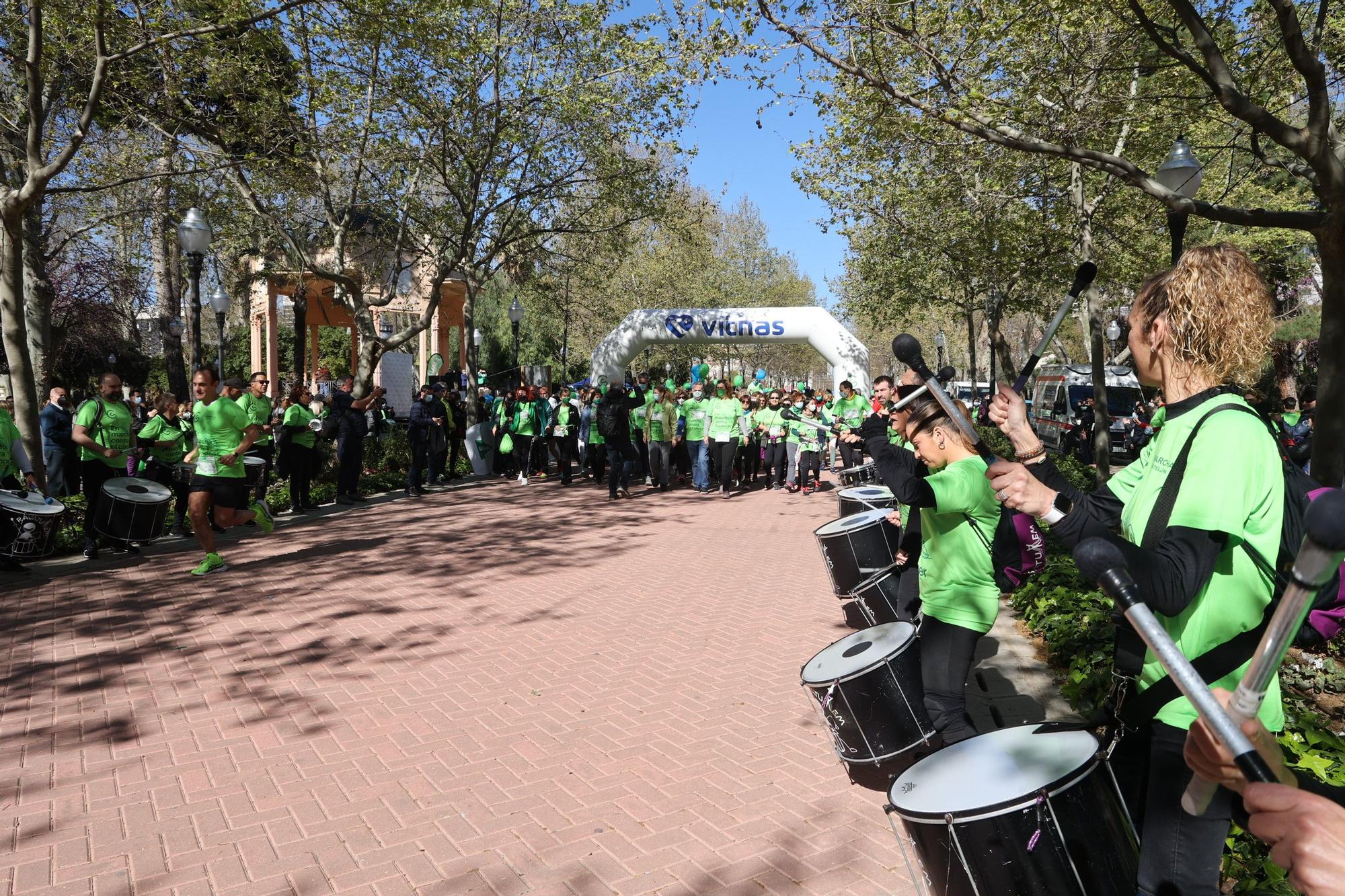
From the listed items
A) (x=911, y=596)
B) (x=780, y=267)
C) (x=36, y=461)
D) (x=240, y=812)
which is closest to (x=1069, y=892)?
(x=911, y=596)

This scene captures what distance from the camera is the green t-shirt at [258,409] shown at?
11.1 m

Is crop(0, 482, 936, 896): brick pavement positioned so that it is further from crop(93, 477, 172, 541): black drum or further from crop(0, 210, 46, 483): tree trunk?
crop(0, 210, 46, 483): tree trunk

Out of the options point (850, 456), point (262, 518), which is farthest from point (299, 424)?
point (850, 456)

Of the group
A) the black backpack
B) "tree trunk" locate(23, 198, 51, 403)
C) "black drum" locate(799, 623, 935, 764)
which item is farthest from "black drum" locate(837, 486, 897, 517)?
"tree trunk" locate(23, 198, 51, 403)

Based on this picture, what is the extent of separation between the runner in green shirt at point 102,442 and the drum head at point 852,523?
727 centimetres

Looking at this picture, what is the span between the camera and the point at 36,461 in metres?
9.79

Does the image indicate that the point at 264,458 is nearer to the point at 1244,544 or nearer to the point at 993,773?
the point at 993,773

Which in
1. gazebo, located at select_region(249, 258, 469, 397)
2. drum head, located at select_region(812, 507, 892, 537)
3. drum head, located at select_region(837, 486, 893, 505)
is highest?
gazebo, located at select_region(249, 258, 469, 397)

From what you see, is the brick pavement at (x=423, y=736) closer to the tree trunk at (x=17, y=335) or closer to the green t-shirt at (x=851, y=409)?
the tree trunk at (x=17, y=335)

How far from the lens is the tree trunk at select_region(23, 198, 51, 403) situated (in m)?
12.6

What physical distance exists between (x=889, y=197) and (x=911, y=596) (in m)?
15.2

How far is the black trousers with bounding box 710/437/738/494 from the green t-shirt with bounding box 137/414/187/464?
27.3 feet

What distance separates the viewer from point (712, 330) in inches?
826

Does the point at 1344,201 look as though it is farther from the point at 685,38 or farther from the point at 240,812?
the point at 240,812
